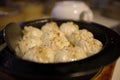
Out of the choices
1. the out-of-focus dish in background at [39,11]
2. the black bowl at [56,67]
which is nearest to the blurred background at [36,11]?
the out-of-focus dish in background at [39,11]

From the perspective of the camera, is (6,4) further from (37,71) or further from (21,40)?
(37,71)

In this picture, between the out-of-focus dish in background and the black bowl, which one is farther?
the out-of-focus dish in background

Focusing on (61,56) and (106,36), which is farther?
(106,36)

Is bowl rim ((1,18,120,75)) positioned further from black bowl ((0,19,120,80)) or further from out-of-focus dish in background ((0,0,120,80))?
out-of-focus dish in background ((0,0,120,80))

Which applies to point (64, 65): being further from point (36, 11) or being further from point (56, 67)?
point (36, 11)

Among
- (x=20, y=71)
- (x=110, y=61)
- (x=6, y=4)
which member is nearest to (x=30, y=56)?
(x=20, y=71)

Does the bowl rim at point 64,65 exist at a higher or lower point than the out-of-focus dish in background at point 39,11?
higher

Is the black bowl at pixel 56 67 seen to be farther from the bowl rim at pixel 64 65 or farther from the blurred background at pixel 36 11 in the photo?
the blurred background at pixel 36 11

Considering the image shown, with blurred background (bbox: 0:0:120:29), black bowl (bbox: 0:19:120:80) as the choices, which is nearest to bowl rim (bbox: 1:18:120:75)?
black bowl (bbox: 0:19:120:80)
